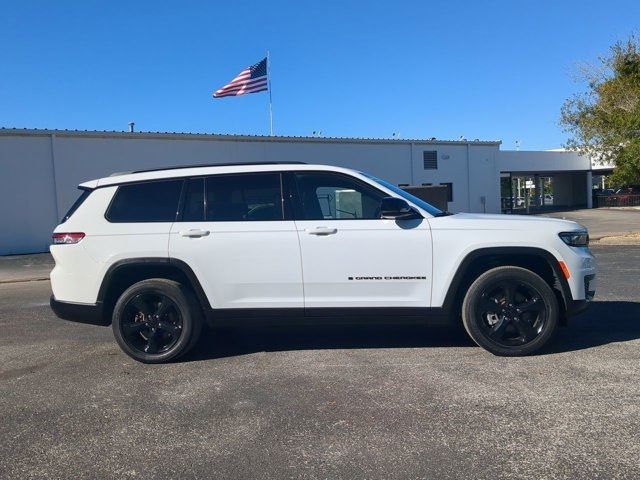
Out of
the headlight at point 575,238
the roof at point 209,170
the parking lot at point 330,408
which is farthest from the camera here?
the roof at point 209,170

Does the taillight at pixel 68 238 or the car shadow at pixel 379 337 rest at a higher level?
the taillight at pixel 68 238

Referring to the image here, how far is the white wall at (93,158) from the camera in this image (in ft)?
71.4

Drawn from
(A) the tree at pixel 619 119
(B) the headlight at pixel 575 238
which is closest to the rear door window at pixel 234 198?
(B) the headlight at pixel 575 238

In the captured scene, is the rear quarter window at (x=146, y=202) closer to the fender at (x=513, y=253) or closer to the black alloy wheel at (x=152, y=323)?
the black alloy wheel at (x=152, y=323)

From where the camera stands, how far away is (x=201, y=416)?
4.44m

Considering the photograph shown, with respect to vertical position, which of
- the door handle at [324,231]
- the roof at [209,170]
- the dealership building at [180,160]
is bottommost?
the door handle at [324,231]

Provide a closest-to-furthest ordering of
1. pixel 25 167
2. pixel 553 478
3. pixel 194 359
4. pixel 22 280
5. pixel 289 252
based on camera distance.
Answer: pixel 553 478 < pixel 289 252 < pixel 194 359 < pixel 22 280 < pixel 25 167

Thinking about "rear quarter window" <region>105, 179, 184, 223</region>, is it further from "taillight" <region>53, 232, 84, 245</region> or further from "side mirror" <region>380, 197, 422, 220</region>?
"side mirror" <region>380, 197, 422, 220</region>

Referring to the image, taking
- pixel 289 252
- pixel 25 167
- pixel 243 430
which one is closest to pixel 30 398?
pixel 243 430

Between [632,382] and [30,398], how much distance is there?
4961 millimetres

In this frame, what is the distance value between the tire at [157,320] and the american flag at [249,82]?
21481 millimetres

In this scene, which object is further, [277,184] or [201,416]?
[277,184]

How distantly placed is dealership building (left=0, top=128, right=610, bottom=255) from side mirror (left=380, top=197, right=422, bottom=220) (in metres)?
17.2

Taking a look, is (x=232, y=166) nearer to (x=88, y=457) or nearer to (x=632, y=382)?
(x=88, y=457)
